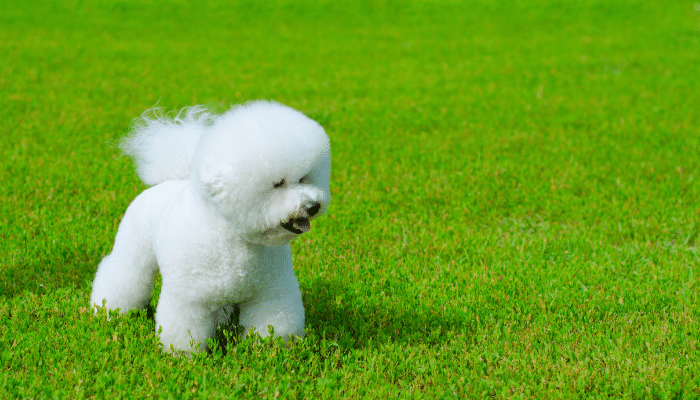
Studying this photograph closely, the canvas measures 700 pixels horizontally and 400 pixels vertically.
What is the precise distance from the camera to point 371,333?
405cm

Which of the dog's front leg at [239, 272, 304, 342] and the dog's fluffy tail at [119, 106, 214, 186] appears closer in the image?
the dog's front leg at [239, 272, 304, 342]

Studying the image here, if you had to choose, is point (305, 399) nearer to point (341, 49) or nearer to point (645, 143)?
point (645, 143)

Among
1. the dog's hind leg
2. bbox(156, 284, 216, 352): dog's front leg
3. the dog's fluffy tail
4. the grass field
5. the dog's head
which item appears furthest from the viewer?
the dog's fluffy tail

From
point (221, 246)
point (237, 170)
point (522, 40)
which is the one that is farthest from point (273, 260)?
point (522, 40)

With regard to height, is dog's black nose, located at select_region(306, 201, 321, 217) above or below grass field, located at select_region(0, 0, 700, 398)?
above

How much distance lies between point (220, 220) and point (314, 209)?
58 centimetres

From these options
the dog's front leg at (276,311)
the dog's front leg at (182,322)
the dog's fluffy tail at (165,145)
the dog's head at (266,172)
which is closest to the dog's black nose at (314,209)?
the dog's head at (266,172)

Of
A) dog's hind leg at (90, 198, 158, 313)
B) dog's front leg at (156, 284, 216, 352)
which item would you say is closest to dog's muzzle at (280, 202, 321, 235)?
dog's front leg at (156, 284, 216, 352)

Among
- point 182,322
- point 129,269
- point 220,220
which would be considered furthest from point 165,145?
point 182,322

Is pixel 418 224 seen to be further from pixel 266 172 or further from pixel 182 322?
pixel 266 172

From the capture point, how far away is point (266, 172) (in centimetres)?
287

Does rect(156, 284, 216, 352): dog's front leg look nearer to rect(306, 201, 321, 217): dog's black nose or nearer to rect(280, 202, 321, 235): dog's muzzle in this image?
rect(280, 202, 321, 235): dog's muzzle

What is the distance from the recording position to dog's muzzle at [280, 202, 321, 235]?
9.53ft

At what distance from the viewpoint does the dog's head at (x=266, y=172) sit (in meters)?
2.87
